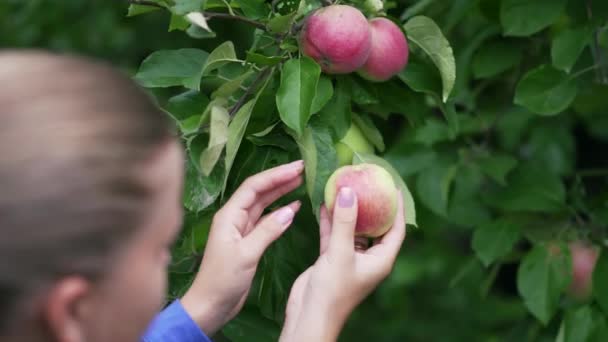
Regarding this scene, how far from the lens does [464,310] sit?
3.57 m

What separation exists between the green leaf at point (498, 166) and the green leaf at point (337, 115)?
585 mm

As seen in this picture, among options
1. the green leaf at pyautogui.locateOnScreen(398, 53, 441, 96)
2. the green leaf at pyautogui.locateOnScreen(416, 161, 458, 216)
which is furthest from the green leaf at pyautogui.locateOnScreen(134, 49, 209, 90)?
the green leaf at pyautogui.locateOnScreen(416, 161, 458, 216)

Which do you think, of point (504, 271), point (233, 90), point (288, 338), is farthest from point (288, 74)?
point (504, 271)

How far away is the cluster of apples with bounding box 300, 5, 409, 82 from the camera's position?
1.41 meters

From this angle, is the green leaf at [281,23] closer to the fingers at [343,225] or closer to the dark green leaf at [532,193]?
the fingers at [343,225]

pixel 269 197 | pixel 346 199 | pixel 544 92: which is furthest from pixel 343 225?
pixel 544 92

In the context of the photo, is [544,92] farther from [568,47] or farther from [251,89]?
[251,89]

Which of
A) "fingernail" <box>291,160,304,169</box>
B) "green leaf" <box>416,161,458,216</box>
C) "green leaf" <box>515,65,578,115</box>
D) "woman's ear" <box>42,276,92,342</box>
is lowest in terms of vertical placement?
"green leaf" <box>416,161,458,216</box>

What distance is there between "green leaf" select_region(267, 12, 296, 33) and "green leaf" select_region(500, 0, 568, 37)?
1.69 ft

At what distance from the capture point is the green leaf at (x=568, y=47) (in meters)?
1.74

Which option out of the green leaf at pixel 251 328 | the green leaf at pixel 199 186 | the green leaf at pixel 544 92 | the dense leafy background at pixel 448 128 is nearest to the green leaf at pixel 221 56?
the dense leafy background at pixel 448 128

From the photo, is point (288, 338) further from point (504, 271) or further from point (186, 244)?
point (504, 271)

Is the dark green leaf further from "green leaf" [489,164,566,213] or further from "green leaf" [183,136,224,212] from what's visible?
"green leaf" [183,136,224,212]

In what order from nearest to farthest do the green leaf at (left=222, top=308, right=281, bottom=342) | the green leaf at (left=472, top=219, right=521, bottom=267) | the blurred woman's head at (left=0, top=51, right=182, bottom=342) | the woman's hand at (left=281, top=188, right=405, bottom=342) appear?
the blurred woman's head at (left=0, top=51, right=182, bottom=342) → the woman's hand at (left=281, top=188, right=405, bottom=342) → the green leaf at (left=222, top=308, right=281, bottom=342) → the green leaf at (left=472, top=219, right=521, bottom=267)
